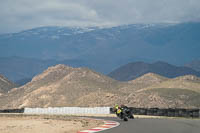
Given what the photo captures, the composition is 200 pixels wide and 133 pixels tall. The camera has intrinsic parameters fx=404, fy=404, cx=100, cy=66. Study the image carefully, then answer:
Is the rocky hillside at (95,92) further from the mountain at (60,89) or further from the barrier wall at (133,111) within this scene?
the barrier wall at (133,111)

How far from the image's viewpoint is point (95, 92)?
109 m

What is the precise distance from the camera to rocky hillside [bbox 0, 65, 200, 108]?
9356 cm

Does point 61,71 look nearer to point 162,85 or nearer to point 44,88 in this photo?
point 44,88

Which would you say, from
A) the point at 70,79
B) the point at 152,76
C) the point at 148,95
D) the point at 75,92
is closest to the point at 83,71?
the point at 70,79

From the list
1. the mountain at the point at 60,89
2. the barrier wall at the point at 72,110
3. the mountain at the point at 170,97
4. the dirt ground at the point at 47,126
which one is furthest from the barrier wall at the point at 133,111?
the mountain at the point at 60,89

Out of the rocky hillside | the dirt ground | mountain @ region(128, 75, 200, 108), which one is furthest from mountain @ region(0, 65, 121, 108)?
the dirt ground

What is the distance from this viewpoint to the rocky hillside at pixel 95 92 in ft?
307

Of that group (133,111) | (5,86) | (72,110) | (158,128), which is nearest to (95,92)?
(72,110)

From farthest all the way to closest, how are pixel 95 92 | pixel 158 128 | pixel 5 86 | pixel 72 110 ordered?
1. pixel 5 86
2. pixel 95 92
3. pixel 72 110
4. pixel 158 128

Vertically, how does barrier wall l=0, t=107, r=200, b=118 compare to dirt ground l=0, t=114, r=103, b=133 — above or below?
above

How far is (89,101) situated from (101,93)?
5.15 metres

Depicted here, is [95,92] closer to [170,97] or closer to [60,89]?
[60,89]

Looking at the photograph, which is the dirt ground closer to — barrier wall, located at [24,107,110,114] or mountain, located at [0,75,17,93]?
barrier wall, located at [24,107,110,114]

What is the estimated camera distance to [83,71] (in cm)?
13888
